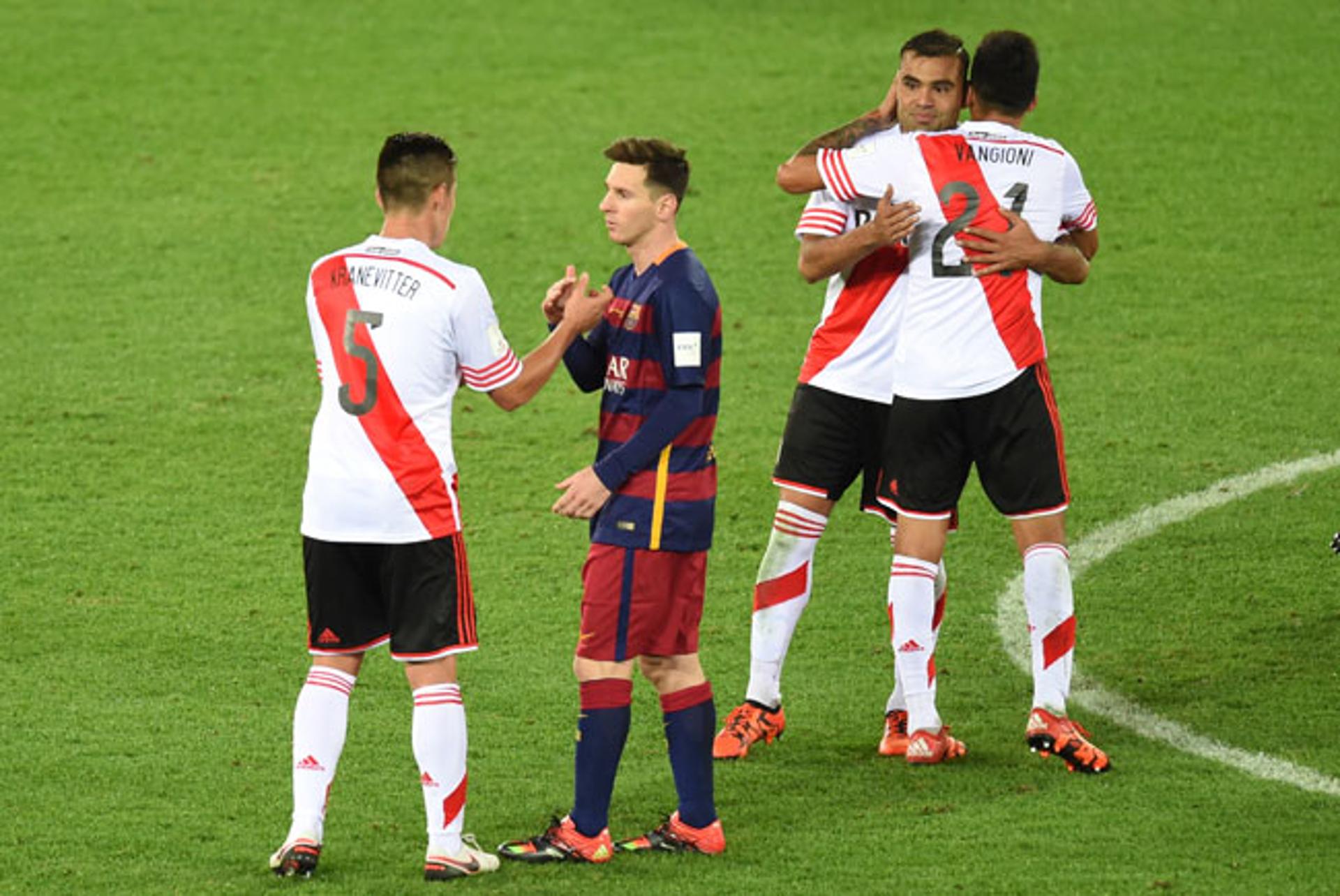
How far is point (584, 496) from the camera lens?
5.57 meters

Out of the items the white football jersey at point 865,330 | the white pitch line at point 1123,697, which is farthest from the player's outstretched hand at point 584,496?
the white pitch line at point 1123,697

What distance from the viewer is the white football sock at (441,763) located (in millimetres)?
5473

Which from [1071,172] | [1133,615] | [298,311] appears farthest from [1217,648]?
[298,311]

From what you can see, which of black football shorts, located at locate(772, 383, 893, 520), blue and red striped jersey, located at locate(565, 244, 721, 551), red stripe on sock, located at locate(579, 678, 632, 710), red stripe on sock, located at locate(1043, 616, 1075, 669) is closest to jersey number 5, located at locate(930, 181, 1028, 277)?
black football shorts, located at locate(772, 383, 893, 520)

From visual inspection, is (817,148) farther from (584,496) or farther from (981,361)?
(584,496)

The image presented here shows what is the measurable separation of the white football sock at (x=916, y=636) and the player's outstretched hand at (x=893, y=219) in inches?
38.1

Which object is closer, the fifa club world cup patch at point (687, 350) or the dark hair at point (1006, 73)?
the fifa club world cup patch at point (687, 350)

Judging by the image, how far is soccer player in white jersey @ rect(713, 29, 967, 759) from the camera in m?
6.65

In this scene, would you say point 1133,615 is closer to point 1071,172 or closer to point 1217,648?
point 1217,648

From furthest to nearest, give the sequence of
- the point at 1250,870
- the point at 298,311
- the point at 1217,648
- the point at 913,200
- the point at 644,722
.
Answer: the point at 298,311 < the point at 1217,648 < the point at 644,722 < the point at 913,200 < the point at 1250,870

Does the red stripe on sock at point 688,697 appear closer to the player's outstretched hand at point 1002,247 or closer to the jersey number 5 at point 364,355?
the jersey number 5 at point 364,355

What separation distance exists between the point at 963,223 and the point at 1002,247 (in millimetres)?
134

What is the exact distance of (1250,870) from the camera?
5.50 m

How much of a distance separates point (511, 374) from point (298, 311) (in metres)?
7.05
